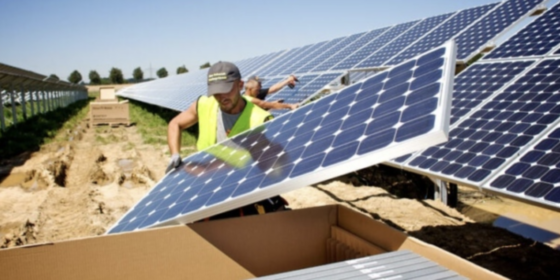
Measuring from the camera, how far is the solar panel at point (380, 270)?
2432 millimetres

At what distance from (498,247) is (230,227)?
4991 mm

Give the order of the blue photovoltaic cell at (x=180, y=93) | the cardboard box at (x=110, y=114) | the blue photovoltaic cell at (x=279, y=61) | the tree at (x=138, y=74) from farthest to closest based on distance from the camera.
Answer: the tree at (x=138, y=74), the cardboard box at (x=110, y=114), the blue photovoltaic cell at (x=279, y=61), the blue photovoltaic cell at (x=180, y=93)

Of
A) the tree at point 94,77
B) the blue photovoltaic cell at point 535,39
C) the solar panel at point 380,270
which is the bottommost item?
the solar panel at point 380,270

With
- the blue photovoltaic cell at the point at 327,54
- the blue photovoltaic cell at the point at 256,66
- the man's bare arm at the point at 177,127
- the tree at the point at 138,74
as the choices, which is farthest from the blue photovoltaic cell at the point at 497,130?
the tree at the point at 138,74

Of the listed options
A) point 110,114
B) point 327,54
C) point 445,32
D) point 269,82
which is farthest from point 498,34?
point 110,114

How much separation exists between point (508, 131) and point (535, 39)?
4.19 m

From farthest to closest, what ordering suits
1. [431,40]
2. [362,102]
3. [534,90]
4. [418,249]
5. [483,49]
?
[431,40] < [483,49] < [534,90] < [362,102] < [418,249]

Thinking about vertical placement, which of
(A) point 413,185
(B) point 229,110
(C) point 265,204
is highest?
(B) point 229,110

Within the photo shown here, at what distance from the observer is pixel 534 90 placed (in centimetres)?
649

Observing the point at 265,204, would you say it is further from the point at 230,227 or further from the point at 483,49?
the point at 483,49

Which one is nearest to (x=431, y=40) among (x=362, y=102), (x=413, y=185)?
(x=413, y=185)

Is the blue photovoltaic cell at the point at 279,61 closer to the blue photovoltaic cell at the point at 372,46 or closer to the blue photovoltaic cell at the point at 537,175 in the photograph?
the blue photovoltaic cell at the point at 372,46

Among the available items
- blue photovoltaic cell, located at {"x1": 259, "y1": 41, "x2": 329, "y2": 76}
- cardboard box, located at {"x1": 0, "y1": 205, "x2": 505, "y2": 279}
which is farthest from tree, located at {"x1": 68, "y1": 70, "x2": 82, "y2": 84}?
cardboard box, located at {"x1": 0, "y1": 205, "x2": 505, "y2": 279}

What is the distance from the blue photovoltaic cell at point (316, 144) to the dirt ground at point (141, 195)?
12.7 ft
